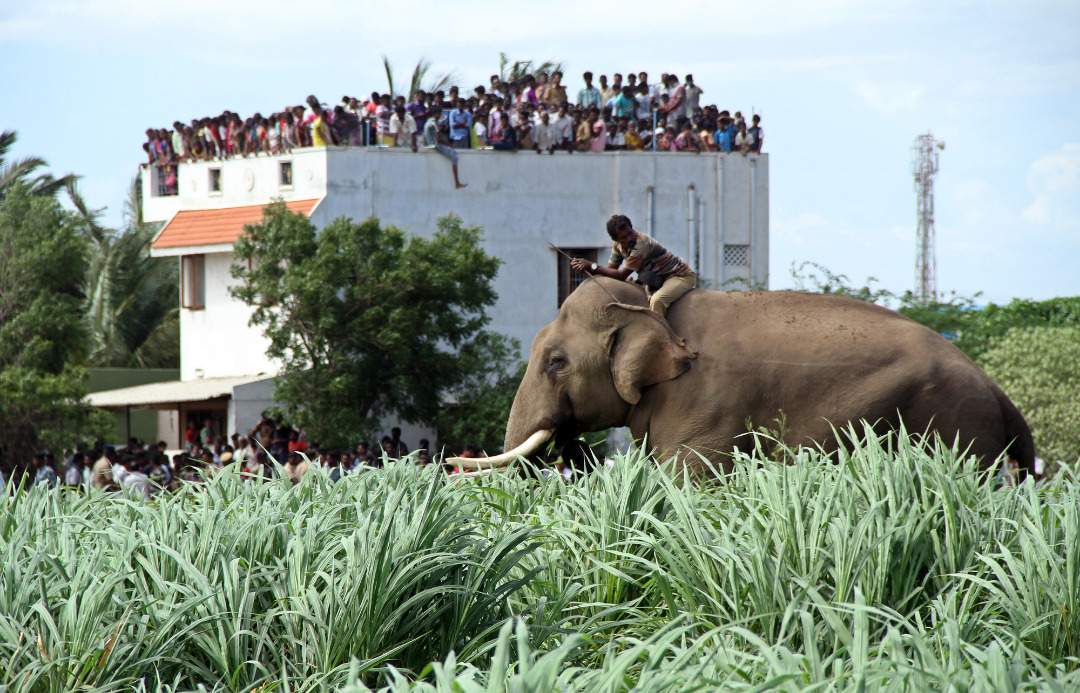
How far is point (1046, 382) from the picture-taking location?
854 inches

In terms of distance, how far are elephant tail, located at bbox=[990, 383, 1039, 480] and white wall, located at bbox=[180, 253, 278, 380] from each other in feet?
71.8

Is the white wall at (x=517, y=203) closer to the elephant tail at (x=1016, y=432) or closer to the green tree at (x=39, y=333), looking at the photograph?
the green tree at (x=39, y=333)

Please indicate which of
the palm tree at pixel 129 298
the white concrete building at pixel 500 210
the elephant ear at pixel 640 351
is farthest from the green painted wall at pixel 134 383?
the elephant ear at pixel 640 351

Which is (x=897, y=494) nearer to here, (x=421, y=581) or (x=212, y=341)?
(x=421, y=581)

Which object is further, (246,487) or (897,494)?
(246,487)

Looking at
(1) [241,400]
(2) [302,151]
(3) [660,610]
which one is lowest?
(1) [241,400]

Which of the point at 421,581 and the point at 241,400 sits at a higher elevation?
the point at 421,581

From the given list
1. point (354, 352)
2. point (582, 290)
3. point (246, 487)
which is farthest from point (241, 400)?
point (246, 487)

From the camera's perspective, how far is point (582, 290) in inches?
421

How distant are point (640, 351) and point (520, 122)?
21002mm

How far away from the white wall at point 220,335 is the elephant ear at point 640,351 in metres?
20.9

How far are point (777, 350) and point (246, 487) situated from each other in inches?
153

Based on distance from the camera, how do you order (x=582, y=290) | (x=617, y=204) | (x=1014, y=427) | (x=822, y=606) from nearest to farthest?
(x=822, y=606), (x=1014, y=427), (x=582, y=290), (x=617, y=204)

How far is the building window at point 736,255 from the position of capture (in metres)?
32.7
